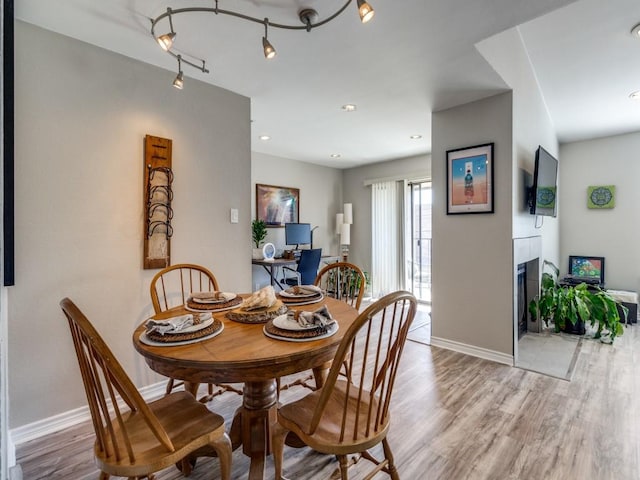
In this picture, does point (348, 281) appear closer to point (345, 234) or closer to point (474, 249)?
point (474, 249)

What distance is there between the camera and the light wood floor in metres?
1.56

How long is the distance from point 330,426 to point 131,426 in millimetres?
767

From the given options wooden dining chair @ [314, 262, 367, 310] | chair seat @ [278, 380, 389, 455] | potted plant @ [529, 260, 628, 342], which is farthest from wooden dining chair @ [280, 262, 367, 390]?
potted plant @ [529, 260, 628, 342]

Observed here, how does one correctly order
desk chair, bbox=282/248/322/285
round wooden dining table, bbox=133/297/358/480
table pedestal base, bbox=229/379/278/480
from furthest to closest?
desk chair, bbox=282/248/322/285
table pedestal base, bbox=229/379/278/480
round wooden dining table, bbox=133/297/358/480

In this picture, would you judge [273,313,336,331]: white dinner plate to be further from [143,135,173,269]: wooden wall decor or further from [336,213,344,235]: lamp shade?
[336,213,344,235]: lamp shade

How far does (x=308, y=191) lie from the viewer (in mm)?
5535

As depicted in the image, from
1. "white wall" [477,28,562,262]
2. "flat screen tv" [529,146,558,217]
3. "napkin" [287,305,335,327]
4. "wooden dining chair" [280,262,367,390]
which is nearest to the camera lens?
"napkin" [287,305,335,327]

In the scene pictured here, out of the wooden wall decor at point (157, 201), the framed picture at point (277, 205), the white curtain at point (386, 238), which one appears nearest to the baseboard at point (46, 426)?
the wooden wall decor at point (157, 201)

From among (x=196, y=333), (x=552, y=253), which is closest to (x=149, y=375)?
(x=196, y=333)

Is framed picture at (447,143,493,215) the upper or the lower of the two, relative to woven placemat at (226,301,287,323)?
upper

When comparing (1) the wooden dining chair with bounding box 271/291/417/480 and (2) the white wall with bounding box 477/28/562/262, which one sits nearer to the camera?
(1) the wooden dining chair with bounding box 271/291/417/480

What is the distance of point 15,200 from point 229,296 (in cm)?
128

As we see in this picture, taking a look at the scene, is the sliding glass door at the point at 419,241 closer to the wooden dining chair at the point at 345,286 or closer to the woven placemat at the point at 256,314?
the wooden dining chair at the point at 345,286

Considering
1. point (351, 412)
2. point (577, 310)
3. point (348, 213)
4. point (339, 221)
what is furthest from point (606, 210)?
point (351, 412)
